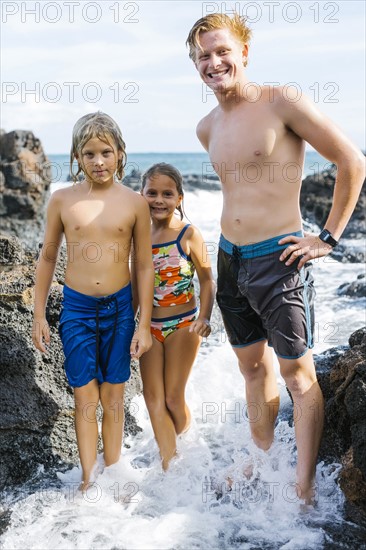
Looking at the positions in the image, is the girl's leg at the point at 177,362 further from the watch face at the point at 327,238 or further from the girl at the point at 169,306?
the watch face at the point at 327,238

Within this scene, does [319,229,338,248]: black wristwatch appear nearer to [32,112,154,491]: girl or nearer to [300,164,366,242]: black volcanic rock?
[32,112,154,491]: girl

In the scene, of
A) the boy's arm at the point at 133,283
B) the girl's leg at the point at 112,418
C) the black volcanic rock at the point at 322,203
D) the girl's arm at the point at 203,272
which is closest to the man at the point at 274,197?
the girl's arm at the point at 203,272

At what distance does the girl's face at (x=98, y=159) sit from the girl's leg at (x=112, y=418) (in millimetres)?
1139

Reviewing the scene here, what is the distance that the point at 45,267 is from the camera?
375 centimetres

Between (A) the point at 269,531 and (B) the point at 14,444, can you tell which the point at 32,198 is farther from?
(A) the point at 269,531

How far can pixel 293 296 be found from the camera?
3.32 m

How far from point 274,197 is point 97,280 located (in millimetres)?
1053

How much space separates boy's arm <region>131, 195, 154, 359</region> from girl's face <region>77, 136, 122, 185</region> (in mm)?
218

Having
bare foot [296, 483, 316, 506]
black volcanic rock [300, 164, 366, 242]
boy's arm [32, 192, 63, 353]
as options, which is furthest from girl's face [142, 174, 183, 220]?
black volcanic rock [300, 164, 366, 242]

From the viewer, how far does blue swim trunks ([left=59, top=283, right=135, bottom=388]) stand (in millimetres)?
3646

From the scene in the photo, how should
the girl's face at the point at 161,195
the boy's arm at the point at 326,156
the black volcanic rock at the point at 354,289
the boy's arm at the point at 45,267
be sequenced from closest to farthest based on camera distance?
the boy's arm at the point at 326,156, the boy's arm at the point at 45,267, the girl's face at the point at 161,195, the black volcanic rock at the point at 354,289

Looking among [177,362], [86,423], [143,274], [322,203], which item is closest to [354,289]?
[177,362]

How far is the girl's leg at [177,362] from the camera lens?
12.8 feet

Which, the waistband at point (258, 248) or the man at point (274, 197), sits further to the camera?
the waistband at point (258, 248)
